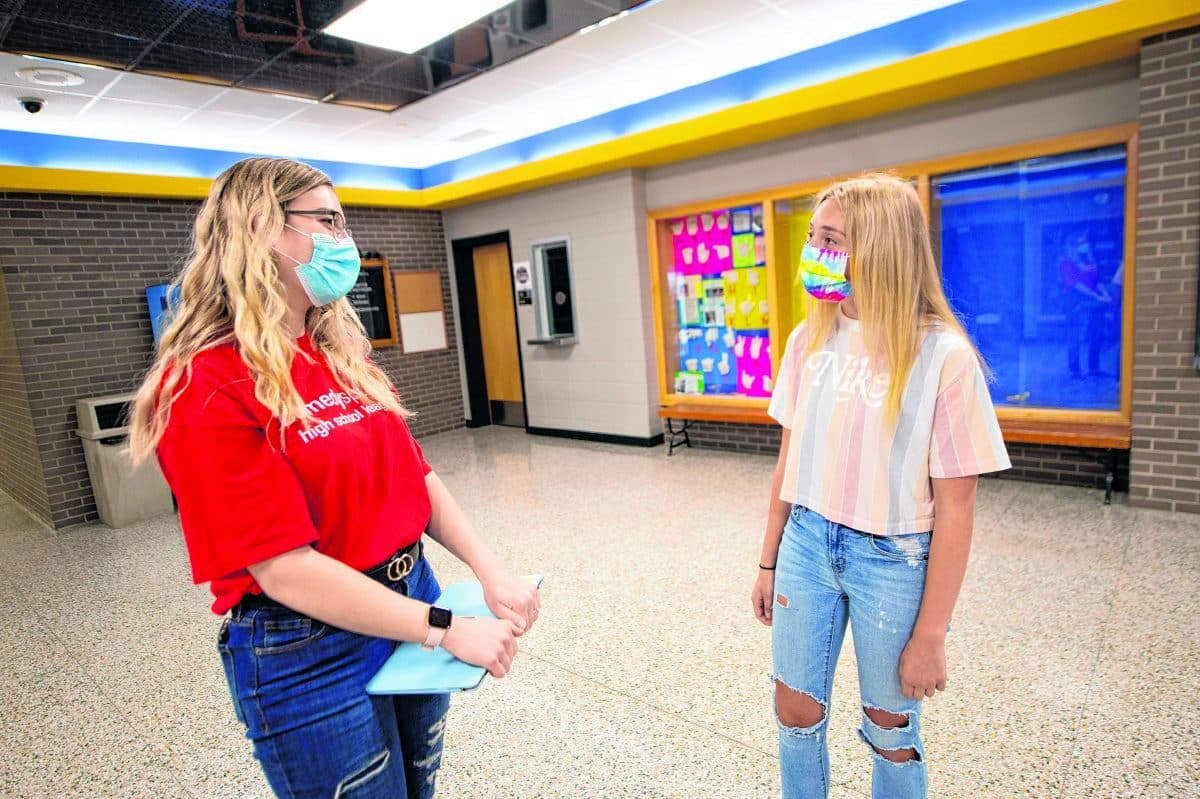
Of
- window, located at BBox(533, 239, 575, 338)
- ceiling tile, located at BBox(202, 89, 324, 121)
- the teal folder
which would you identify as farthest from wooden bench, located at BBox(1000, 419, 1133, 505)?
ceiling tile, located at BBox(202, 89, 324, 121)

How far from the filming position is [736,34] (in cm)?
462

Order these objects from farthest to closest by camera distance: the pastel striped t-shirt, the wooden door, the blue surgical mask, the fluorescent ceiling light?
the wooden door → the fluorescent ceiling light → the pastel striped t-shirt → the blue surgical mask

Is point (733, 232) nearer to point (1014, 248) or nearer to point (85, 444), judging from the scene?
point (1014, 248)

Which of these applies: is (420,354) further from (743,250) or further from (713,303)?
(743,250)

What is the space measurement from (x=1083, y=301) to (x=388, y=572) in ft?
15.6

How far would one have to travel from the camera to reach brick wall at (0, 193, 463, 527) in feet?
16.9

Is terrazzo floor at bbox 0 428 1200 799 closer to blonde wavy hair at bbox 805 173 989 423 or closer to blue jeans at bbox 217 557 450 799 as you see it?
blue jeans at bbox 217 557 450 799

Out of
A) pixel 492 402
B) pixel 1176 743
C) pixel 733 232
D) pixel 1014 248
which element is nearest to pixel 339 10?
pixel 733 232

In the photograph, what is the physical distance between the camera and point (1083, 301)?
4301 millimetres

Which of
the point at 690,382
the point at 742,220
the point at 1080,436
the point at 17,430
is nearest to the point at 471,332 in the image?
the point at 690,382

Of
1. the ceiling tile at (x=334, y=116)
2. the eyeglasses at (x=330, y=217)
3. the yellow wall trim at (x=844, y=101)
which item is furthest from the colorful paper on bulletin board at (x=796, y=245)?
the eyeglasses at (x=330, y=217)

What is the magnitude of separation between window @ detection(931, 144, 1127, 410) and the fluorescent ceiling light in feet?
10.6

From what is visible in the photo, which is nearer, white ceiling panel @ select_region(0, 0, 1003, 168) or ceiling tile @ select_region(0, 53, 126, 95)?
ceiling tile @ select_region(0, 53, 126, 95)

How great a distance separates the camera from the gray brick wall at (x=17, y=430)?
521 centimetres
